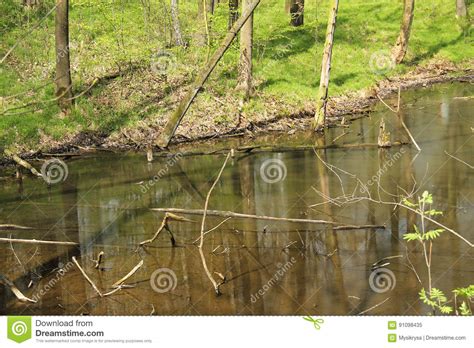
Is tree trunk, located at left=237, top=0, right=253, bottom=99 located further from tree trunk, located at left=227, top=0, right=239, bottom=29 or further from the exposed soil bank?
tree trunk, located at left=227, top=0, right=239, bottom=29

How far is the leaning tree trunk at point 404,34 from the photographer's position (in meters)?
30.2

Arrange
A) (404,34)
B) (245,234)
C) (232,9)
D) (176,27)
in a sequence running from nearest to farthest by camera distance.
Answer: (245,234) → (176,27) → (232,9) → (404,34)

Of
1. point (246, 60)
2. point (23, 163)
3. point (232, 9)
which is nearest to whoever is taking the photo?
point (23, 163)

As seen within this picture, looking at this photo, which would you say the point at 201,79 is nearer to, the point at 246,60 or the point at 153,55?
the point at 246,60

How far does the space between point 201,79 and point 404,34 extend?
55.0 feet

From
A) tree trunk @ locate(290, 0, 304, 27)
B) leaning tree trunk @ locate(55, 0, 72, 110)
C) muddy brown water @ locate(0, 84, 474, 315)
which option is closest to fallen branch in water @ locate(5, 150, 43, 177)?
muddy brown water @ locate(0, 84, 474, 315)

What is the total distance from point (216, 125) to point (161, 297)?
43.2ft

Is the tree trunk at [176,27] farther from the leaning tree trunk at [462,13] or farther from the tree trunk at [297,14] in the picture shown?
the leaning tree trunk at [462,13]

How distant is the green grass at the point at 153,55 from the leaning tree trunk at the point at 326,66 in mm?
2781

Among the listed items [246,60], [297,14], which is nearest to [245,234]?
[246,60]

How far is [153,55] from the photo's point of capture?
26016mm

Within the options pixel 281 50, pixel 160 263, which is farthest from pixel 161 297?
pixel 281 50

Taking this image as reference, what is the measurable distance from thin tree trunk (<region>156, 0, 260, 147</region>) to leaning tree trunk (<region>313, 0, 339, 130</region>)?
344cm

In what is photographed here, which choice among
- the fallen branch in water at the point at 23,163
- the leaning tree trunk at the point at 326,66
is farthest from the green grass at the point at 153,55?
the leaning tree trunk at the point at 326,66
